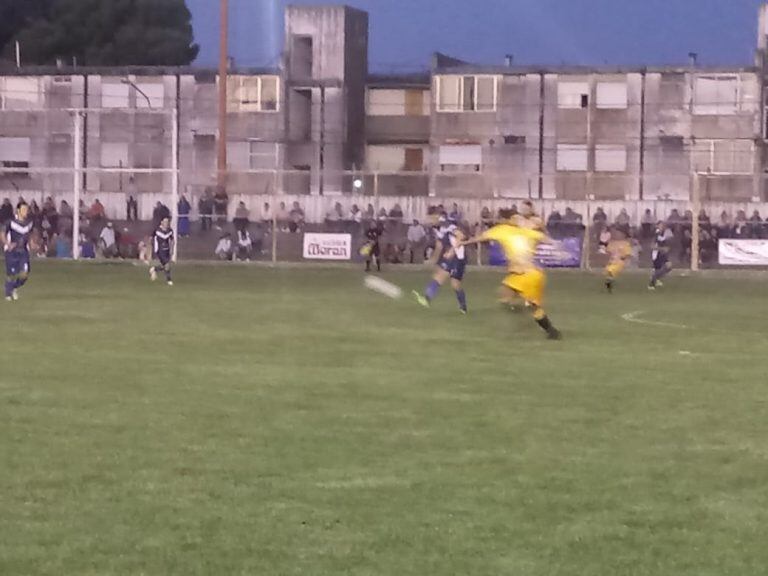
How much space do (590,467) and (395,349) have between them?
880cm

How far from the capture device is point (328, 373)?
1653 cm

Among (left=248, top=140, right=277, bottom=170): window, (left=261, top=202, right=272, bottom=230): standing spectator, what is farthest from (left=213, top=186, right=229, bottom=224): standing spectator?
(left=248, top=140, right=277, bottom=170): window

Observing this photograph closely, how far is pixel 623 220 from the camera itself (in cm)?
4634

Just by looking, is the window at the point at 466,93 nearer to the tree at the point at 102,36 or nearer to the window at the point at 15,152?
the window at the point at 15,152

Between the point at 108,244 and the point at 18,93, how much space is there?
911 inches

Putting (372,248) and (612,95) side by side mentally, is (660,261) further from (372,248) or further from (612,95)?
(612,95)

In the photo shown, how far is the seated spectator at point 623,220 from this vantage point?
45.5m

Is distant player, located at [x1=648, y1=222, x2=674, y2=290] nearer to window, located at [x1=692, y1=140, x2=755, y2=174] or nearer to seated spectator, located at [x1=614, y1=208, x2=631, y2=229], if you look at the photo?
seated spectator, located at [x1=614, y1=208, x2=631, y2=229]

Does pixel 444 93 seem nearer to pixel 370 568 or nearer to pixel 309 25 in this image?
pixel 309 25

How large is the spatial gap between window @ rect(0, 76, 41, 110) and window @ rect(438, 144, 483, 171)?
720 inches

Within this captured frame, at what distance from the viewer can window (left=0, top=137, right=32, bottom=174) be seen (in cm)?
6775

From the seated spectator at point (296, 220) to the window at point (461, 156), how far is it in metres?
18.7

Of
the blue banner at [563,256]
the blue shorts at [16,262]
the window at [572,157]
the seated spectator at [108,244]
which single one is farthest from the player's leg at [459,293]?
the window at [572,157]

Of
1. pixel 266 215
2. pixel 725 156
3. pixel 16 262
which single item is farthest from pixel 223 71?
pixel 16 262
